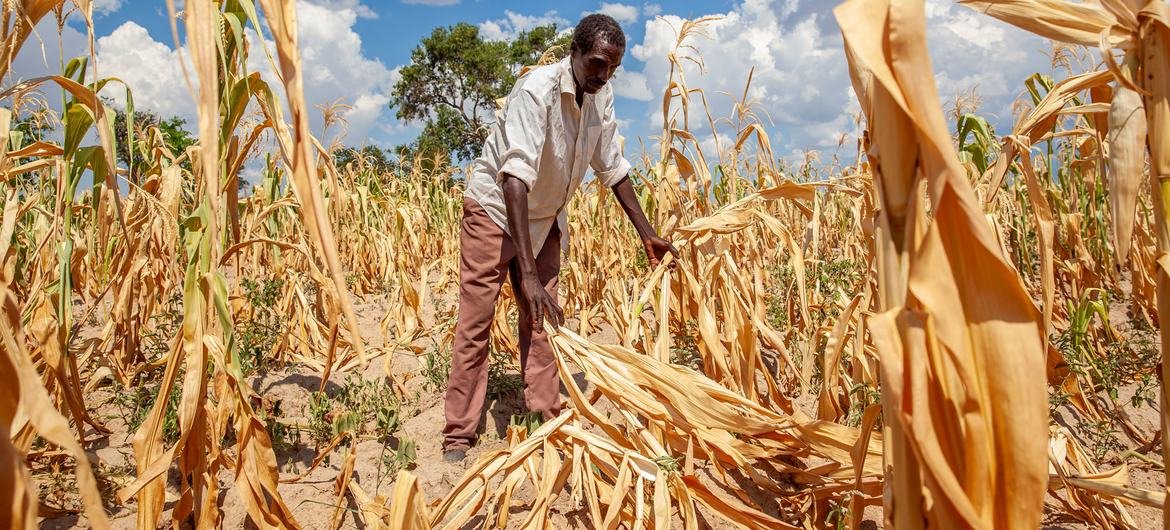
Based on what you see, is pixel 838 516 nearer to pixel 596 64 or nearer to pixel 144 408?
pixel 596 64

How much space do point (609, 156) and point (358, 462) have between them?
5.23ft

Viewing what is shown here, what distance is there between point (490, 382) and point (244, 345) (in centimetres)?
115

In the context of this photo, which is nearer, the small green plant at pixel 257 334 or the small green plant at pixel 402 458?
the small green plant at pixel 402 458

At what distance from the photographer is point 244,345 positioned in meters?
2.94

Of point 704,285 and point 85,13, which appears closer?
point 85,13

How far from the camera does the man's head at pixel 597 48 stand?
7.25 ft

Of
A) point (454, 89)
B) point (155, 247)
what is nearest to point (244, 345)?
point (155, 247)

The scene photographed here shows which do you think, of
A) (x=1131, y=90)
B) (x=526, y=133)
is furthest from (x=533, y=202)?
(x=1131, y=90)

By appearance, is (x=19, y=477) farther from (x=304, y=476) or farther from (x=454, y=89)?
(x=454, y=89)

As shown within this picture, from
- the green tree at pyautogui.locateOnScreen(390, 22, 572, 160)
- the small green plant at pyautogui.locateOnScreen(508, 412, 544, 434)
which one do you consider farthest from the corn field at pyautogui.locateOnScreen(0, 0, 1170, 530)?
the green tree at pyautogui.locateOnScreen(390, 22, 572, 160)

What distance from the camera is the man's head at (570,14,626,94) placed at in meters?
2.21

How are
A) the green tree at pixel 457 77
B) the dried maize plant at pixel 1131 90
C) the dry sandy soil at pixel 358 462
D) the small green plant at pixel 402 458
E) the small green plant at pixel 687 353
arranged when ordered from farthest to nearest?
the green tree at pixel 457 77 → the small green plant at pixel 687 353 → the small green plant at pixel 402 458 → the dry sandy soil at pixel 358 462 → the dried maize plant at pixel 1131 90

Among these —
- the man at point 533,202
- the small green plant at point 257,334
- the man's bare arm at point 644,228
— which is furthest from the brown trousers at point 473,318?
the small green plant at point 257,334

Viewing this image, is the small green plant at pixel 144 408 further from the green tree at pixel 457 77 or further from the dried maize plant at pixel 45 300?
the green tree at pixel 457 77
